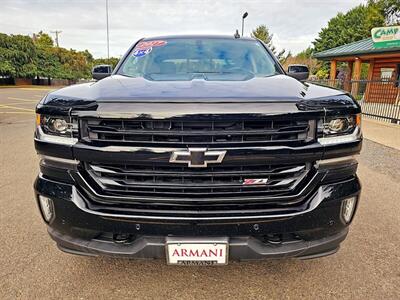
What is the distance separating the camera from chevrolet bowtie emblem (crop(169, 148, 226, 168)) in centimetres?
175

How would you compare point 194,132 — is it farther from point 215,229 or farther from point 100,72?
point 100,72

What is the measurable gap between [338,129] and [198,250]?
1082 mm

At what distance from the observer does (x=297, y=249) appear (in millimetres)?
1913

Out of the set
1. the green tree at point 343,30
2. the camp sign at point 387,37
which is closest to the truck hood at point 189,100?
the camp sign at point 387,37

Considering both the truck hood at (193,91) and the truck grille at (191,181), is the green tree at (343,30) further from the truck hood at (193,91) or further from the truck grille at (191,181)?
the truck grille at (191,181)

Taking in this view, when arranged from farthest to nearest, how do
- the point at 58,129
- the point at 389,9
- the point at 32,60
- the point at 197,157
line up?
the point at 32,60
the point at 389,9
the point at 58,129
the point at 197,157

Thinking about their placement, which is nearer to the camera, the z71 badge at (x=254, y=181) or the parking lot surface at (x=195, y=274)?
the z71 badge at (x=254, y=181)

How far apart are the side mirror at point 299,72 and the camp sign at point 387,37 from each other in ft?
52.1

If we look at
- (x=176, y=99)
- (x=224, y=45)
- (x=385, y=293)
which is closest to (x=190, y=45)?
(x=224, y=45)

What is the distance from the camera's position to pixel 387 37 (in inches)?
650

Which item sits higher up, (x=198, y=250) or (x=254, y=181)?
(x=254, y=181)

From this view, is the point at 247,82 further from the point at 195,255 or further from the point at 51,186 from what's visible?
the point at 51,186

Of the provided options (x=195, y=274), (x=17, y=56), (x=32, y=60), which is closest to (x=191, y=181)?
(x=195, y=274)

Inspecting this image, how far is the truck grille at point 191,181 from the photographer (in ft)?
5.94
